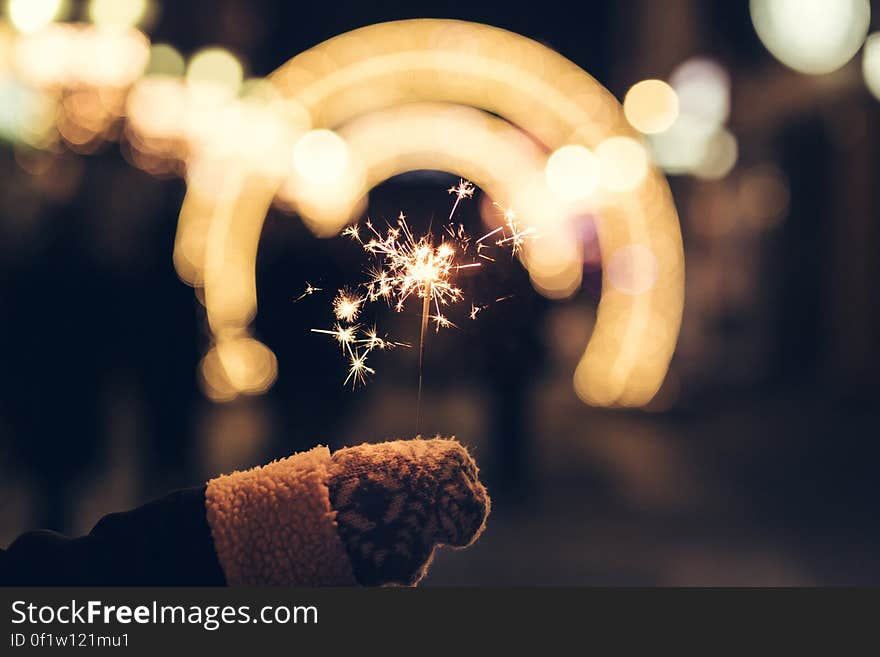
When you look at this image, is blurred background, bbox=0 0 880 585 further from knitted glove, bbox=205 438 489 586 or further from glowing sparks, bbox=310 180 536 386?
knitted glove, bbox=205 438 489 586

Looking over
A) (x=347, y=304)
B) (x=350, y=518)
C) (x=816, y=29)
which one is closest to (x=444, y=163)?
(x=347, y=304)

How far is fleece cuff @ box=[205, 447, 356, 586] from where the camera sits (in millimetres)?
747

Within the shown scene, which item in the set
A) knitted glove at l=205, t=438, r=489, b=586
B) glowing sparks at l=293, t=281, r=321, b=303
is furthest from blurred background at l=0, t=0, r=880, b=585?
knitted glove at l=205, t=438, r=489, b=586

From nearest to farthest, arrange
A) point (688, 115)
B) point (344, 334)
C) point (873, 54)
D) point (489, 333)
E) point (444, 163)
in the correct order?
point (344, 334), point (444, 163), point (489, 333), point (873, 54), point (688, 115)

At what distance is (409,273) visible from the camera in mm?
845

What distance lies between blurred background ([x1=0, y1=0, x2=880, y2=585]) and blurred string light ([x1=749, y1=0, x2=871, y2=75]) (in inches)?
0.5

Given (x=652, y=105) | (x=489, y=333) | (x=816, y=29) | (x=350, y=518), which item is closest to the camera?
(x=350, y=518)

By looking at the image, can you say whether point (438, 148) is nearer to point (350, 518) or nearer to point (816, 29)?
point (350, 518)

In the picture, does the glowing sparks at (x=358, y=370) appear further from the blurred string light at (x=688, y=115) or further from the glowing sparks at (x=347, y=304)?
the blurred string light at (x=688, y=115)

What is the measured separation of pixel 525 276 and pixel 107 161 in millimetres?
2267

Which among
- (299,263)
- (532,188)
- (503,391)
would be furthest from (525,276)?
(503,391)

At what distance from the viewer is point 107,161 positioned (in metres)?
2.80

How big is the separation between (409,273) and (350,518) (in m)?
0.25

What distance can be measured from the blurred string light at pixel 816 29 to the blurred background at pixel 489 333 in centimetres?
1
